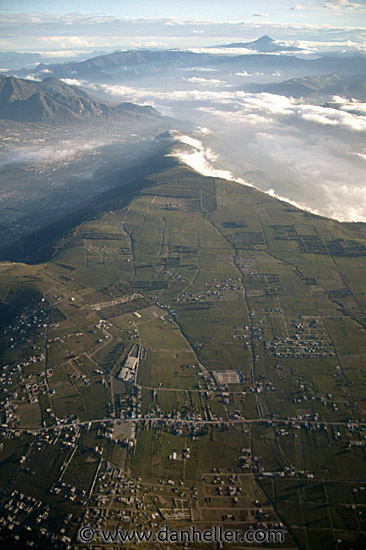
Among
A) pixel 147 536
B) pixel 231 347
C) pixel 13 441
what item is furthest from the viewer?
pixel 231 347

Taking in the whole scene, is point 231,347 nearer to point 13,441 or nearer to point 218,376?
point 218,376

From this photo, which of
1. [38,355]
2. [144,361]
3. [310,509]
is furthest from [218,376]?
[38,355]

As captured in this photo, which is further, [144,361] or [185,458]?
[144,361]

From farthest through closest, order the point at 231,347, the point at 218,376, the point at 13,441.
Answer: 1. the point at 231,347
2. the point at 218,376
3. the point at 13,441

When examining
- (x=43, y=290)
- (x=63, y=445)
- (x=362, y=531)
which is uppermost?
(x=43, y=290)

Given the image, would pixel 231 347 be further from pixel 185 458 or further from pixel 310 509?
pixel 310 509

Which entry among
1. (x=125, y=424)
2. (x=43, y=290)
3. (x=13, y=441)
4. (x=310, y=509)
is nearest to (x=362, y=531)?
(x=310, y=509)

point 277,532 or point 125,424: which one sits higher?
point 125,424

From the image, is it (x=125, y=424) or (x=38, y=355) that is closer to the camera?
(x=125, y=424)

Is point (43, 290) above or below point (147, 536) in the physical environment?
above
